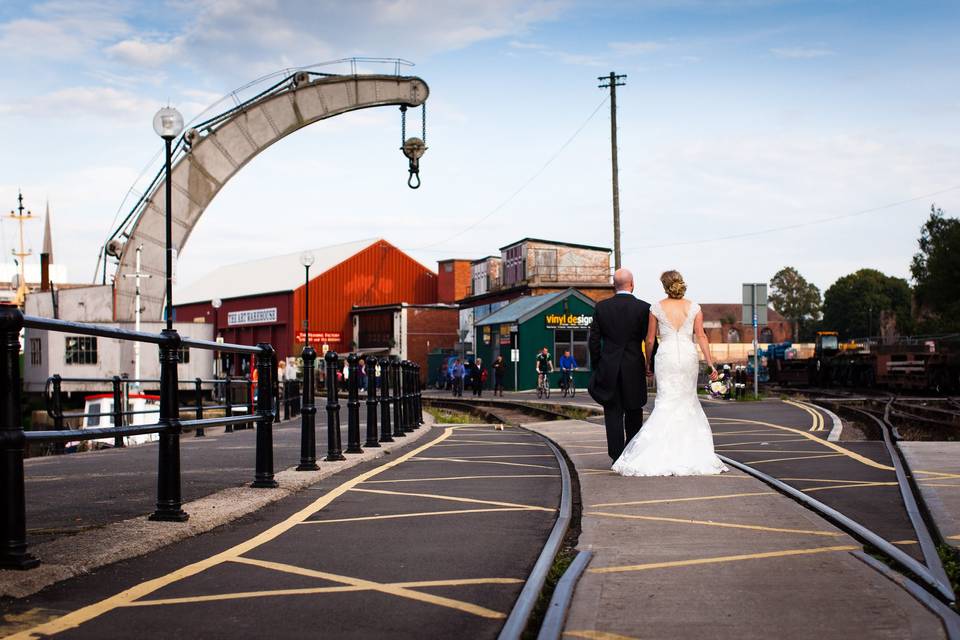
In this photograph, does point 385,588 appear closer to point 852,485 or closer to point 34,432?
point 34,432

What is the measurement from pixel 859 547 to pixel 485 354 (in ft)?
163

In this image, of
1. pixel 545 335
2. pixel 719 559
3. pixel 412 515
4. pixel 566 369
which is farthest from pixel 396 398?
pixel 545 335

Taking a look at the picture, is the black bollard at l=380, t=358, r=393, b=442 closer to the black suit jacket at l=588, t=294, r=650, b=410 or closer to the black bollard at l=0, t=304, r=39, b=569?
the black suit jacket at l=588, t=294, r=650, b=410

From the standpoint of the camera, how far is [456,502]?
7.99 m

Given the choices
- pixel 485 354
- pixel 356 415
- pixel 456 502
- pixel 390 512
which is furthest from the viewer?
pixel 485 354

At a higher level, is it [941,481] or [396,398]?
[396,398]

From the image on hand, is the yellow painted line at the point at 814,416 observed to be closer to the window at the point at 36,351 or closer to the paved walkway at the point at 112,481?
the paved walkway at the point at 112,481

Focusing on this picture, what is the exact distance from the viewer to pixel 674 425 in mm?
9633

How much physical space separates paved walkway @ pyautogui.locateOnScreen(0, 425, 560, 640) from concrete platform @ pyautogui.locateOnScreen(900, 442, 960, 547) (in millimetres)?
2347

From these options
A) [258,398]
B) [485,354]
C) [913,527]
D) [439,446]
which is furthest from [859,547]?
[485,354]

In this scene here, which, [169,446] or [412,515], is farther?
[412,515]

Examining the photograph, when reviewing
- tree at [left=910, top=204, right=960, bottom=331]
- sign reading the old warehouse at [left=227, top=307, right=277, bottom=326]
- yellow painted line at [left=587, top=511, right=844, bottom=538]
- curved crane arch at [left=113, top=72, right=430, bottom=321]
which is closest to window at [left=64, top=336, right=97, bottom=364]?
curved crane arch at [left=113, top=72, right=430, bottom=321]

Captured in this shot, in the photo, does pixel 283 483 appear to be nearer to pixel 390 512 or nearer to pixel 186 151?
pixel 390 512

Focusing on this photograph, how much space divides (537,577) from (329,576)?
3.23ft
